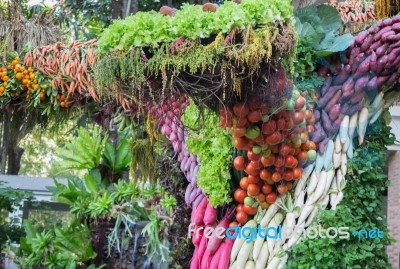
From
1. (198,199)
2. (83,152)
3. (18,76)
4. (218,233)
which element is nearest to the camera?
(218,233)

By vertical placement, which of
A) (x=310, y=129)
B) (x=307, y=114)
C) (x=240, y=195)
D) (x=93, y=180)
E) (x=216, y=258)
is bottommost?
(x=93, y=180)

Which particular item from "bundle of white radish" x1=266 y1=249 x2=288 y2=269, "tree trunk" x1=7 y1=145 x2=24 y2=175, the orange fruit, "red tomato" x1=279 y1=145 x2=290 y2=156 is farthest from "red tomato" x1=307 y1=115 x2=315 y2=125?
"tree trunk" x1=7 y1=145 x2=24 y2=175

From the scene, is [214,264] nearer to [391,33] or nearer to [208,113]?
[208,113]

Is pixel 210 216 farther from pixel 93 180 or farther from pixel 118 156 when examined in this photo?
pixel 118 156

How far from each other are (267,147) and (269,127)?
156mm

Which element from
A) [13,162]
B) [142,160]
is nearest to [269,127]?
[142,160]

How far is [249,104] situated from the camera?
404 centimetres

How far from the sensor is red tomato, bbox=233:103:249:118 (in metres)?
4.02

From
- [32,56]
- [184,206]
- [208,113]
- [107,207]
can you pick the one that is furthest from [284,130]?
[107,207]

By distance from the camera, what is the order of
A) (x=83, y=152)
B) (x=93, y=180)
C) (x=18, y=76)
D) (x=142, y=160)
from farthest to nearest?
(x=83, y=152)
(x=93, y=180)
(x=18, y=76)
(x=142, y=160)

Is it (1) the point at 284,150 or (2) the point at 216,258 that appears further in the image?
(2) the point at 216,258

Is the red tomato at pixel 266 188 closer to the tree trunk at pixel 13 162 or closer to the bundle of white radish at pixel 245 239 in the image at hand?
the bundle of white radish at pixel 245 239

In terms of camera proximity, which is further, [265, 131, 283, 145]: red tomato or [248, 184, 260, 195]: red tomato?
[248, 184, 260, 195]: red tomato

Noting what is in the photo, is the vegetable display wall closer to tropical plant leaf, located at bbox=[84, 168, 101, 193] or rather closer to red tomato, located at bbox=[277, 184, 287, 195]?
red tomato, located at bbox=[277, 184, 287, 195]
